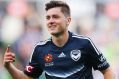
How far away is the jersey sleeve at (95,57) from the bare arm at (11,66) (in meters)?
1.04

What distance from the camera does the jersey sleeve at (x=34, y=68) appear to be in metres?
9.08

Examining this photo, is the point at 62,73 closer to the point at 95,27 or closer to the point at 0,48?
the point at 0,48

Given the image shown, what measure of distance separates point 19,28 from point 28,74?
674cm

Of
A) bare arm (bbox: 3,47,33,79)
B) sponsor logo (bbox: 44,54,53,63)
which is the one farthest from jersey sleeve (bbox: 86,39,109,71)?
bare arm (bbox: 3,47,33,79)

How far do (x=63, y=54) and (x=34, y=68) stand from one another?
1.83ft

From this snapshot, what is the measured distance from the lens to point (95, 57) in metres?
8.87

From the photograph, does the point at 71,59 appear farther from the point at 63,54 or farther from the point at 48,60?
the point at 48,60

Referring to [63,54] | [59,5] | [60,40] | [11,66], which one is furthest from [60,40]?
[11,66]

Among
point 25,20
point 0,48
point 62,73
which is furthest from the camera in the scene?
point 25,20

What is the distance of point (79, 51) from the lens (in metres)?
8.86

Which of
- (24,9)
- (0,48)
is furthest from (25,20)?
(0,48)

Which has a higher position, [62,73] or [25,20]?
[62,73]

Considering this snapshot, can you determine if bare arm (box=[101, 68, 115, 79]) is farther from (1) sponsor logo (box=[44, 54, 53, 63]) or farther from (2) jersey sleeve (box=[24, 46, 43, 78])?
(2) jersey sleeve (box=[24, 46, 43, 78])

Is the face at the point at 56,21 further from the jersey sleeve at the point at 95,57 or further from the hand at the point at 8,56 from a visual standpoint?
the hand at the point at 8,56
